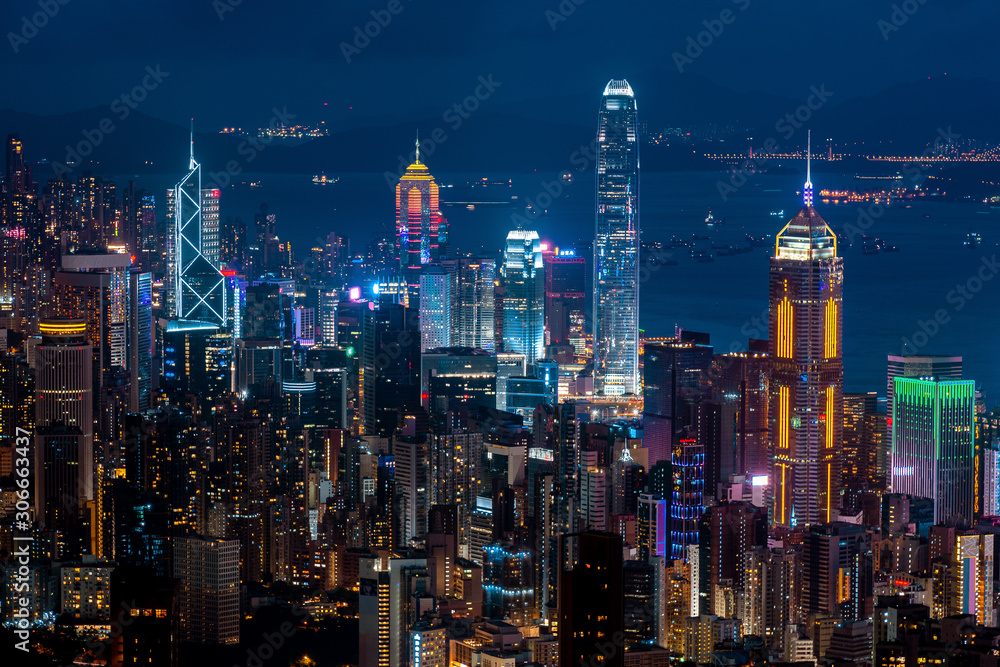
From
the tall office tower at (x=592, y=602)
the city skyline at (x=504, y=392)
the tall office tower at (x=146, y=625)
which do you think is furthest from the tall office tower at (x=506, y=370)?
the tall office tower at (x=592, y=602)

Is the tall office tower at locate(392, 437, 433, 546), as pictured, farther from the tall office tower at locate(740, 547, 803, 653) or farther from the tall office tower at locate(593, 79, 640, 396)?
the tall office tower at locate(593, 79, 640, 396)

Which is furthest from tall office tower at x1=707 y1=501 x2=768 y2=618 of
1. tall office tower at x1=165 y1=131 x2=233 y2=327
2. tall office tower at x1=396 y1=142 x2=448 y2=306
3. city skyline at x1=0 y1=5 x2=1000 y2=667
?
tall office tower at x1=396 y1=142 x2=448 y2=306

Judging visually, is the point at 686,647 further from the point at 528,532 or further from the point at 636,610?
the point at 528,532

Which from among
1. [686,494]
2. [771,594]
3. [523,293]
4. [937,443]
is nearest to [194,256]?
[523,293]

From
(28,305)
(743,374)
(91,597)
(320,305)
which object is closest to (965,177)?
(743,374)

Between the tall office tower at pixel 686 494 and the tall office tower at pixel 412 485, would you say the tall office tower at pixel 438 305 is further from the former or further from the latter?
the tall office tower at pixel 686 494
